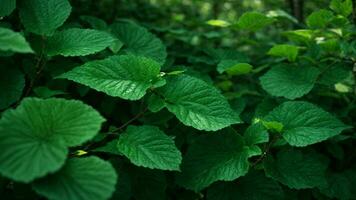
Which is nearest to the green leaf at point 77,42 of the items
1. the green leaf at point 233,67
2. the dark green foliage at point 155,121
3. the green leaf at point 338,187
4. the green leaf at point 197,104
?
the dark green foliage at point 155,121

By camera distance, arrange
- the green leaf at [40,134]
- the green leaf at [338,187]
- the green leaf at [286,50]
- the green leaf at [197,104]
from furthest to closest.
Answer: the green leaf at [286,50], the green leaf at [338,187], the green leaf at [197,104], the green leaf at [40,134]

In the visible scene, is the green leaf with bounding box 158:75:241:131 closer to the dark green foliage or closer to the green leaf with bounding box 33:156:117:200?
the dark green foliage

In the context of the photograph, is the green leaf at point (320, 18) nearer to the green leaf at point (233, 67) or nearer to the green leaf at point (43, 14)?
the green leaf at point (233, 67)

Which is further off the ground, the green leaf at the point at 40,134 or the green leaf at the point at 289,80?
the green leaf at the point at 40,134

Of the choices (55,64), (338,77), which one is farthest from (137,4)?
(338,77)

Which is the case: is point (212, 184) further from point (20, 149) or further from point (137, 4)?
point (137, 4)

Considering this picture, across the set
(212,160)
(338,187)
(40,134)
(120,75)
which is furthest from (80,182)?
(338,187)
